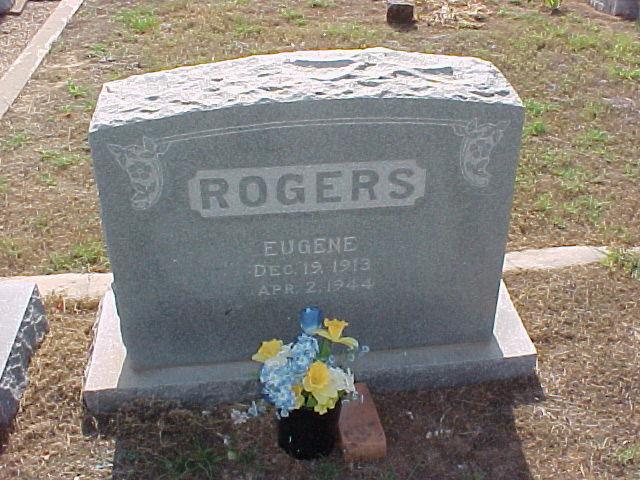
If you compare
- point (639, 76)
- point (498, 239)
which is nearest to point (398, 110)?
point (498, 239)

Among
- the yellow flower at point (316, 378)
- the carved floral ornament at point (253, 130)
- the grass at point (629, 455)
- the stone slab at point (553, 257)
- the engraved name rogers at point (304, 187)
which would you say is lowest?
the grass at point (629, 455)

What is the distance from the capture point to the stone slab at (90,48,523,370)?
2674 millimetres

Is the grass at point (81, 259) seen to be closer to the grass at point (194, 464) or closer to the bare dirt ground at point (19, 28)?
the grass at point (194, 464)

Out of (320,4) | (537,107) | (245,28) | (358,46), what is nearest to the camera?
(537,107)

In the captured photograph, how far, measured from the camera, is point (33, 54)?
6.45 meters

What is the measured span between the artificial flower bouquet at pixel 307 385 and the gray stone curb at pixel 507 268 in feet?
4.38

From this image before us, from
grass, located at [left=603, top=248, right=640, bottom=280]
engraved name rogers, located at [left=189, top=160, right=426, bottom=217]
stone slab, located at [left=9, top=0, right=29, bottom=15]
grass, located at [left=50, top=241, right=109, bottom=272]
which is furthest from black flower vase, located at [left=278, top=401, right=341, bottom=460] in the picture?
stone slab, located at [left=9, top=0, right=29, bottom=15]

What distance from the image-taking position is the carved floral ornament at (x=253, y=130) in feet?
8.70

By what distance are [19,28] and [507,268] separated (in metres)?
5.13

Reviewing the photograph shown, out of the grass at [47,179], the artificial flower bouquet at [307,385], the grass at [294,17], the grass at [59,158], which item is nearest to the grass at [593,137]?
the grass at [294,17]

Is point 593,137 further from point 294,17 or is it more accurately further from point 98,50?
point 98,50

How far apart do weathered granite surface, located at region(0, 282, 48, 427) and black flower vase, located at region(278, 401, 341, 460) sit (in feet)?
3.39

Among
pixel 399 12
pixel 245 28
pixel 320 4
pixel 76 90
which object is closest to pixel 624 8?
pixel 399 12

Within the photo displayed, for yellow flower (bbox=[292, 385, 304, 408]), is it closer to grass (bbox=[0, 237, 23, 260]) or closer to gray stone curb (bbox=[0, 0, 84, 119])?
grass (bbox=[0, 237, 23, 260])
